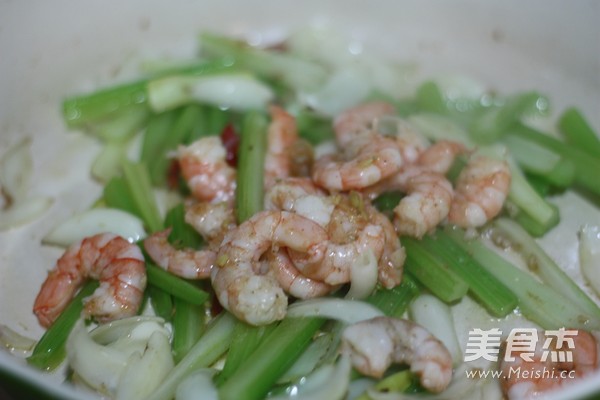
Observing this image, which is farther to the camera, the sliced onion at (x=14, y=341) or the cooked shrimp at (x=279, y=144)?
the cooked shrimp at (x=279, y=144)

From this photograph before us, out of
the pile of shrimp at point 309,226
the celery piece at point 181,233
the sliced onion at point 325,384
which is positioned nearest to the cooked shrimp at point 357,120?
the pile of shrimp at point 309,226

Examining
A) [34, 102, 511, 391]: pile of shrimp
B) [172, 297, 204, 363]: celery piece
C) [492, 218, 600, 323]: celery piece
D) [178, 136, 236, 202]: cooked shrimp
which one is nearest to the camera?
[34, 102, 511, 391]: pile of shrimp

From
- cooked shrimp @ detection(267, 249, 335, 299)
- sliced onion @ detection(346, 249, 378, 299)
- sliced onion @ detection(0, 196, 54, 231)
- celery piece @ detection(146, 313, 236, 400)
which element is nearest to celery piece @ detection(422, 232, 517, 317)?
sliced onion @ detection(346, 249, 378, 299)

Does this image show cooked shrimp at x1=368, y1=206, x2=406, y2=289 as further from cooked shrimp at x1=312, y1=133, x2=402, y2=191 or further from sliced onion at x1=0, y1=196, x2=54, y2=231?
sliced onion at x1=0, y1=196, x2=54, y2=231

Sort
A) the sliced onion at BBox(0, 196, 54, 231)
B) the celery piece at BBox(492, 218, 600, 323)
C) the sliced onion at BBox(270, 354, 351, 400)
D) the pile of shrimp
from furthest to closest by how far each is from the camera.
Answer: the sliced onion at BBox(0, 196, 54, 231) → the celery piece at BBox(492, 218, 600, 323) → the pile of shrimp → the sliced onion at BBox(270, 354, 351, 400)

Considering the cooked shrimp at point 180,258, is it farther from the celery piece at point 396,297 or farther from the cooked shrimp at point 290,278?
the celery piece at point 396,297

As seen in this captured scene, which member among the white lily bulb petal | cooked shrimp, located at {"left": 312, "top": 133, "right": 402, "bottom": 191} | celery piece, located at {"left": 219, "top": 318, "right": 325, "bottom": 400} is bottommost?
the white lily bulb petal

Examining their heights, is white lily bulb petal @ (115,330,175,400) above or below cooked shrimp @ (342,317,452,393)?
below
